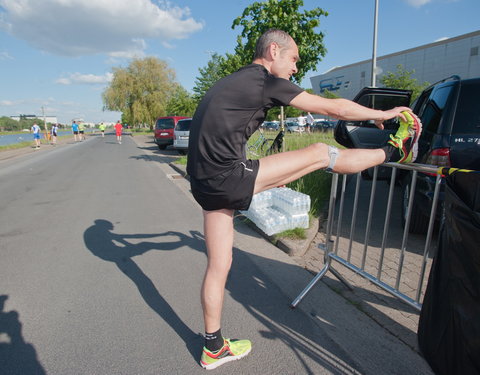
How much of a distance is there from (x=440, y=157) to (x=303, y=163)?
6.71 ft

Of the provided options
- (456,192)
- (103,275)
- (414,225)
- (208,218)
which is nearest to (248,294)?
(208,218)

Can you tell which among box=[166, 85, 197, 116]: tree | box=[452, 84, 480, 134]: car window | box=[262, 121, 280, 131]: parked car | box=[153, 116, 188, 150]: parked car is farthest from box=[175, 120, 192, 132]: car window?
box=[166, 85, 197, 116]: tree

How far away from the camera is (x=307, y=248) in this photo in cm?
386

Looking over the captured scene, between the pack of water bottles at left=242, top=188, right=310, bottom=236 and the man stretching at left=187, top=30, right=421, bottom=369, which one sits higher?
the man stretching at left=187, top=30, right=421, bottom=369

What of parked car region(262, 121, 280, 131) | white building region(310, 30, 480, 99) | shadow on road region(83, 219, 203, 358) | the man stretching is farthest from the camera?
white building region(310, 30, 480, 99)

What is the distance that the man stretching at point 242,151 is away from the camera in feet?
5.38

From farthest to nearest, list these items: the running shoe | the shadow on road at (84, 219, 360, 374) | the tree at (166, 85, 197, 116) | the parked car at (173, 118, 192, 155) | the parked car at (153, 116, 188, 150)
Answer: the tree at (166, 85, 197, 116), the parked car at (153, 116, 188, 150), the parked car at (173, 118, 192, 155), the shadow on road at (84, 219, 360, 374), the running shoe

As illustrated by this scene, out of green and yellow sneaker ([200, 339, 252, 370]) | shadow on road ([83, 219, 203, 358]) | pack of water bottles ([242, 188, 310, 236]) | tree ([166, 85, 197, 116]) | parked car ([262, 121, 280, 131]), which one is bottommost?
shadow on road ([83, 219, 203, 358])

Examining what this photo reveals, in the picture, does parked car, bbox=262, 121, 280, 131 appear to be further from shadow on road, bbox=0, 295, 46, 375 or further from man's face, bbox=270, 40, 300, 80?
shadow on road, bbox=0, 295, 46, 375

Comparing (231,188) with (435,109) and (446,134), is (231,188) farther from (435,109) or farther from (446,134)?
(435,109)

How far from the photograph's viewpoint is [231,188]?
1713 mm

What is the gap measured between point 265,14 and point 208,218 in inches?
262

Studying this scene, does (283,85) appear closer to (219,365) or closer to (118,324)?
(219,365)

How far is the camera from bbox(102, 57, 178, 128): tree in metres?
41.8
